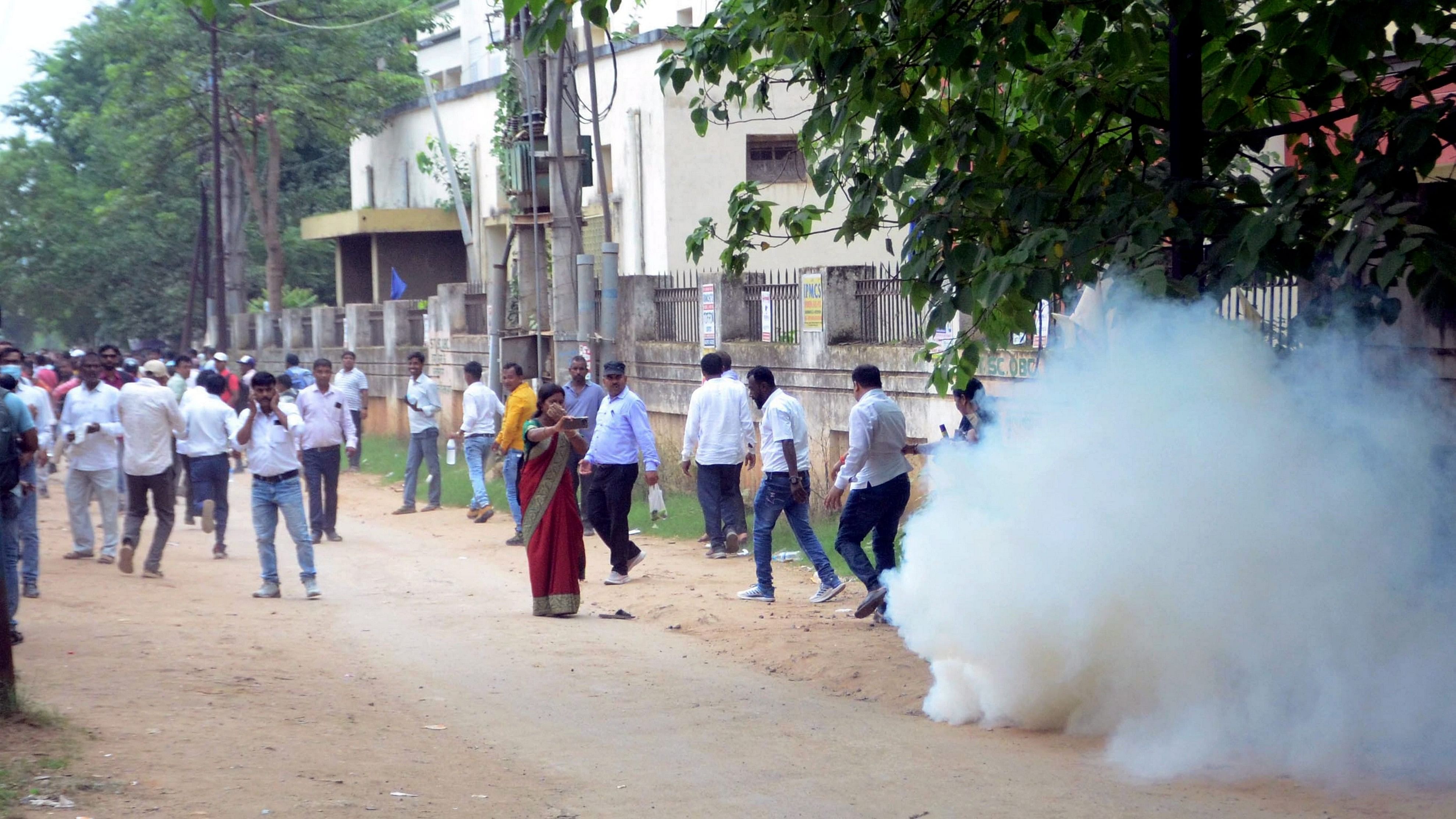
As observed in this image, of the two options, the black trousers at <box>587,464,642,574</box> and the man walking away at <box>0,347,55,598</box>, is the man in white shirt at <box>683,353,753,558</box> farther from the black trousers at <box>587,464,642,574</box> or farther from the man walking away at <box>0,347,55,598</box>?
→ the man walking away at <box>0,347,55,598</box>

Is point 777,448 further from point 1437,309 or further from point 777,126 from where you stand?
point 777,126

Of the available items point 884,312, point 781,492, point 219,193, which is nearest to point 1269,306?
point 781,492

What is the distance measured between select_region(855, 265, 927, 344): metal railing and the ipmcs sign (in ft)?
3.80

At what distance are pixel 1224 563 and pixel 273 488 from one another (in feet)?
25.9

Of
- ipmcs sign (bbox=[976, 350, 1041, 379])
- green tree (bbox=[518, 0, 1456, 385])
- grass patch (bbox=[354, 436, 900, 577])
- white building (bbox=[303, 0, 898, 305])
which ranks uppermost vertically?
white building (bbox=[303, 0, 898, 305])

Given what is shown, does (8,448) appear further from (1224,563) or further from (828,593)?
(1224,563)

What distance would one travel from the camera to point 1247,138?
6.96 meters

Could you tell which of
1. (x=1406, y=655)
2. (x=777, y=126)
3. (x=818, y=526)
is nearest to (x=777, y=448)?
(x=818, y=526)

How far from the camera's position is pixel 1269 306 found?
797 centimetres

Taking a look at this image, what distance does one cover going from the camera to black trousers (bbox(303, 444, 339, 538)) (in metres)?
15.3

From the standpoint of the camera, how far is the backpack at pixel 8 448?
27.5ft

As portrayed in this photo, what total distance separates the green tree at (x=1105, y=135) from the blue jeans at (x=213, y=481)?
24.4 ft

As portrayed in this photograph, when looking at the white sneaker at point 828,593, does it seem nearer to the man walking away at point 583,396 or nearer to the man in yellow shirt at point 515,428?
the man in yellow shirt at point 515,428

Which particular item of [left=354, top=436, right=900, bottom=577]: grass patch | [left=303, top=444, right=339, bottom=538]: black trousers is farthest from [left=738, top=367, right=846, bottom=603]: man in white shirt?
[left=303, top=444, right=339, bottom=538]: black trousers
